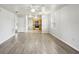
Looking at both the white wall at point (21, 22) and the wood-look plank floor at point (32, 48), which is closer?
the wood-look plank floor at point (32, 48)

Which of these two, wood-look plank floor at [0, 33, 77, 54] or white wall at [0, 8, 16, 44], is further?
white wall at [0, 8, 16, 44]

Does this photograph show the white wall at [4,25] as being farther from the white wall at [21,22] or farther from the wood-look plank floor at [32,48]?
the white wall at [21,22]

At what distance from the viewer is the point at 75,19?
195 inches

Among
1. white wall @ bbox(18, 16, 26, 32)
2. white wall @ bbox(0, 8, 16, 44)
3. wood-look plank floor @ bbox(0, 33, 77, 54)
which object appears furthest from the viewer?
white wall @ bbox(18, 16, 26, 32)

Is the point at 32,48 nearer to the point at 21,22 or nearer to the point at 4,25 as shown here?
the point at 4,25

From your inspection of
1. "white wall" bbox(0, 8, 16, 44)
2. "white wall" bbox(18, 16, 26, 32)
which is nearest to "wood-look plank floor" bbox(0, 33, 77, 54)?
"white wall" bbox(0, 8, 16, 44)

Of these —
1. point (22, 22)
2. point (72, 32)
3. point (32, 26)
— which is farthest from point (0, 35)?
point (32, 26)

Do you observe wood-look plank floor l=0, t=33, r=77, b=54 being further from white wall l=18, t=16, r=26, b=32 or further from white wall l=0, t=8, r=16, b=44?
white wall l=18, t=16, r=26, b=32

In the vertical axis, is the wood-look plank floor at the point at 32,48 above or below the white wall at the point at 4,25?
below

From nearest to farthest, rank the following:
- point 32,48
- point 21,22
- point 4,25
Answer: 1. point 32,48
2. point 4,25
3. point 21,22

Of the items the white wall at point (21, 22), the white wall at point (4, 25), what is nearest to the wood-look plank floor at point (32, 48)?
the white wall at point (4, 25)

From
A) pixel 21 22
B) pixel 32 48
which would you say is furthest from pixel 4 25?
pixel 21 22
